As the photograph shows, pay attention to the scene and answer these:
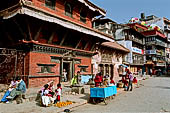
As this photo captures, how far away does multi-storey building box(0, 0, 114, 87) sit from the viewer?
971cm

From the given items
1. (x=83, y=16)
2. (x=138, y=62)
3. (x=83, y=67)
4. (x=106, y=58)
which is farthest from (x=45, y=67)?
(x=138, y=62)

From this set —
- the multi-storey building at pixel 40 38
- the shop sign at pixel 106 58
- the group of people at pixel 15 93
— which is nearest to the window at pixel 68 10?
the multi-storey building at pixel 40 38

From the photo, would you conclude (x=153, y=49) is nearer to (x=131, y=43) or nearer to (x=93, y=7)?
(x=131, y=43)

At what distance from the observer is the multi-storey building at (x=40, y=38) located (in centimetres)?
971

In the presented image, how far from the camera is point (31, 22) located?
10008 millimetres

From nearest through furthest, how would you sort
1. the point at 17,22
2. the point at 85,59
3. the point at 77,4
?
the point at 17,22
the point at 77,4
the point at 85,59

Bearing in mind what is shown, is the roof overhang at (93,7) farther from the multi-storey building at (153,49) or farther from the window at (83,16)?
the multi-storey building at (153,49)

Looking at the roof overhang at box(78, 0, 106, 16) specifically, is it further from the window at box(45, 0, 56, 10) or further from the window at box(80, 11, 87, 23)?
the window at box(45, 0, 56, 10)

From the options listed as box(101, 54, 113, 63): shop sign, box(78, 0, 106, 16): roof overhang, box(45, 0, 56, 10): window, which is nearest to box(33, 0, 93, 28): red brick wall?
box(45, 0, 56, 10): window

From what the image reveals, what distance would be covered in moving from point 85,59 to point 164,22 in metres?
49.9

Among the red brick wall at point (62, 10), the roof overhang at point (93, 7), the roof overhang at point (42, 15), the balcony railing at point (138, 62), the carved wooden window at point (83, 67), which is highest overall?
the roof overhang at point (93, 7)

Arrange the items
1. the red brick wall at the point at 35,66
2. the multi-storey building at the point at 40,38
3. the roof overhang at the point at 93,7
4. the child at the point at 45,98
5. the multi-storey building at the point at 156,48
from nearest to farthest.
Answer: the child at the point at 45,98 → the multi-storey building at the point at 40,38 → the red brick wall at the point at 35,66 → the roof overhang at the point at 93,7 → the multi-storey building at the point at 156,48

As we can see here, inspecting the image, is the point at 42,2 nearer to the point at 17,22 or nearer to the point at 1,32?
the point at 17,22

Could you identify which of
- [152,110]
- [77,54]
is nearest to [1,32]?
[77,54]
